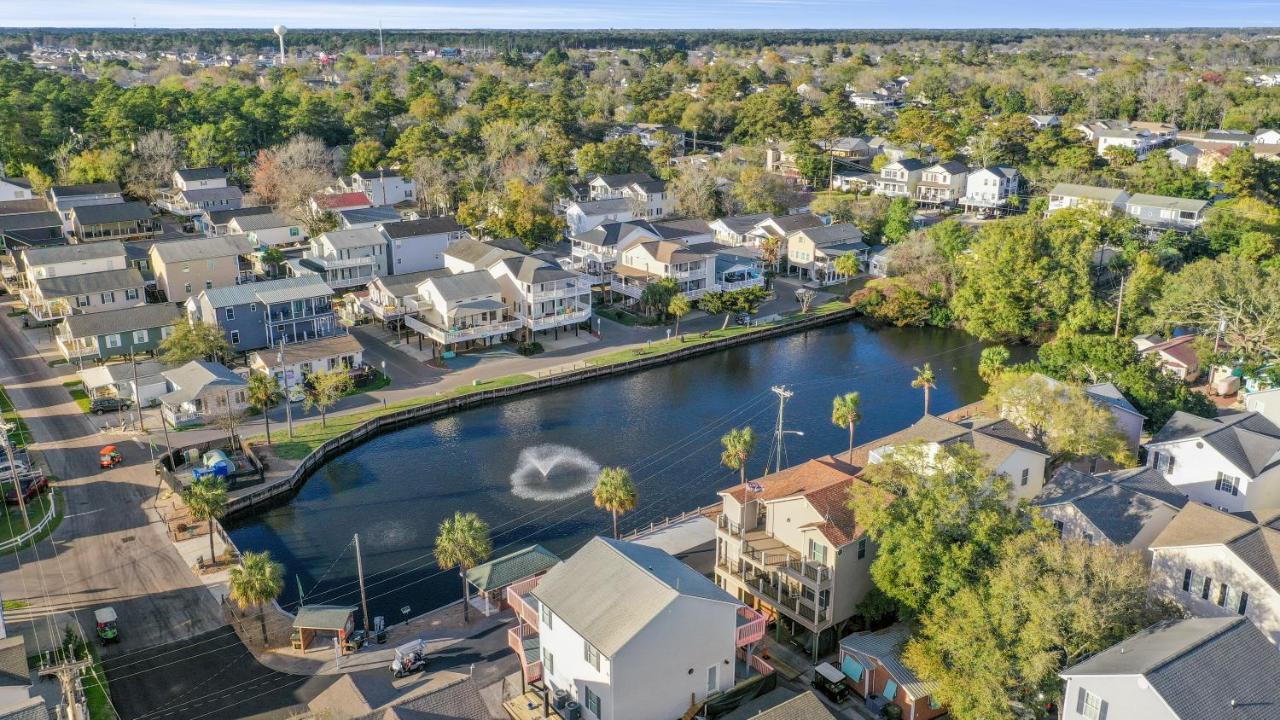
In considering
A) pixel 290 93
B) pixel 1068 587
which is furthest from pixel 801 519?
pixel 290 93

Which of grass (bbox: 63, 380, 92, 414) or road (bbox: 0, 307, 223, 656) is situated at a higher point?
grass (bbox: 63, 380, 92, 414)

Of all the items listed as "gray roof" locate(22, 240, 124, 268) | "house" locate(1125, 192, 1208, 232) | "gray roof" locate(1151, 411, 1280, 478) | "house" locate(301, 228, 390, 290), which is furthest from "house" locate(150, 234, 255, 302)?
"house" locate(1125, 192, 1208, 232)

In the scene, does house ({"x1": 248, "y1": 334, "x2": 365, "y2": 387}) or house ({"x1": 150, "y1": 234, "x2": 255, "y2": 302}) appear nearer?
house ({"x1": 248, "y1": 334, "x2": 365, "y2": 387})

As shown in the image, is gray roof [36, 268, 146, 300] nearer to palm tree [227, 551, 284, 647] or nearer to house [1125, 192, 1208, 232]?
palm tree [227, 551, 284, 647]

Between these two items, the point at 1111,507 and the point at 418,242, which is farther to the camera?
the point at 418,242

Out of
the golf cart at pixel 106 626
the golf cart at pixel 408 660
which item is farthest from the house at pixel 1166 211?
the golf cart at pixel 106 626

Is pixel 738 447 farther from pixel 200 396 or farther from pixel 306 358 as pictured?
pixel 200 396

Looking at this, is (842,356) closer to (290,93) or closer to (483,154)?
(483,154)

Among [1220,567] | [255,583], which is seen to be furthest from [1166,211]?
[255,583]
